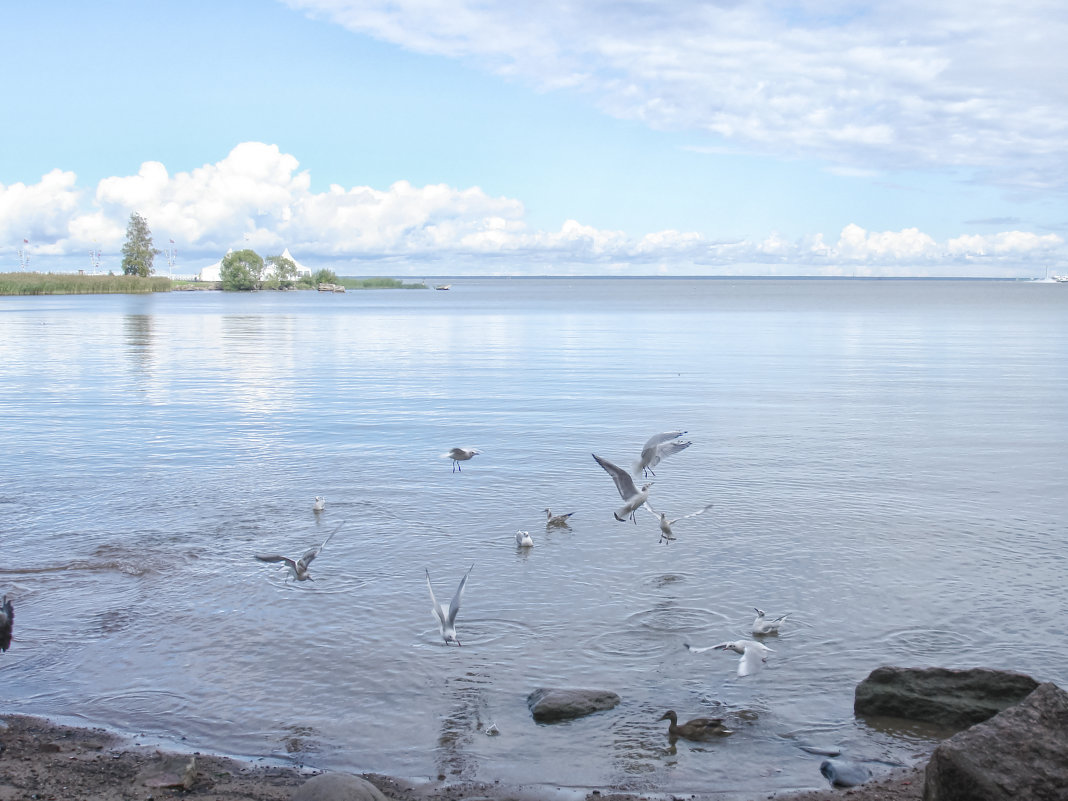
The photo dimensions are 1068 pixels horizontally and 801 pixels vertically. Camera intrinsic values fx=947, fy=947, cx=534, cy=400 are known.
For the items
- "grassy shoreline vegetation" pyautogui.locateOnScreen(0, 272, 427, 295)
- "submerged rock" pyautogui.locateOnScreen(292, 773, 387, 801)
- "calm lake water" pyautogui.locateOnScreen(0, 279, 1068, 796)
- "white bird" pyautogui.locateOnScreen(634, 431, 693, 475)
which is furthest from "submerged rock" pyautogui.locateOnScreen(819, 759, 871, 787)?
"grassy shoreline vegetation" pyautogui.locateOnScreen(0, 272, 427, 295)

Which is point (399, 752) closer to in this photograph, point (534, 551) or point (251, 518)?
point (534, 551)

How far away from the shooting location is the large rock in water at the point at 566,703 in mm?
8219

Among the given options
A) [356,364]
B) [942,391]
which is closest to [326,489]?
[942,391]

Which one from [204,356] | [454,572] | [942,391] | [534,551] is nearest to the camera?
[454,572]

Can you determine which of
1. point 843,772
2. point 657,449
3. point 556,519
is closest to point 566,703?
point 843,772

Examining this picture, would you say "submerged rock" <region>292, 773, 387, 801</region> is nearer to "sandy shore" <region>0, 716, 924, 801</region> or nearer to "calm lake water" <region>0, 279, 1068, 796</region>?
"sandy shore" <region>0, 716, 924, 801</region>

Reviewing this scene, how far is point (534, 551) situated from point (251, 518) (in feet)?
15.0

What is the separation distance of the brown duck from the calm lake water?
0.12 m

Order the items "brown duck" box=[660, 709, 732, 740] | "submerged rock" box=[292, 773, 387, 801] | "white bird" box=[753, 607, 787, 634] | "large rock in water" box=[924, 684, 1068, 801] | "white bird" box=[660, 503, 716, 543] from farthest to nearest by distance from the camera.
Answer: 1. "white bird" box=[660, 503, 716, 543]
2. "white bird" box=[753, 607, 787, 634]
3. "brown duck" box=[660, 709, 732, 740]
4. "submerged rock" box=[292, 773, 387, 801]
5. "large rock in water" box=[924, 684, 1068, 801]

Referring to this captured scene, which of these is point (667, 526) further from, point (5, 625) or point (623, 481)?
point (5, 625)

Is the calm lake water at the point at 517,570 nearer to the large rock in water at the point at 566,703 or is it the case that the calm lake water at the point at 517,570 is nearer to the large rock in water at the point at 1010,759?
the large rock in water at the point at 566,703

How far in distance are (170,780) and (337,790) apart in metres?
1.64

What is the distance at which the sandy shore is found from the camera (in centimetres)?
677

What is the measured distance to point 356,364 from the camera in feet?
134
